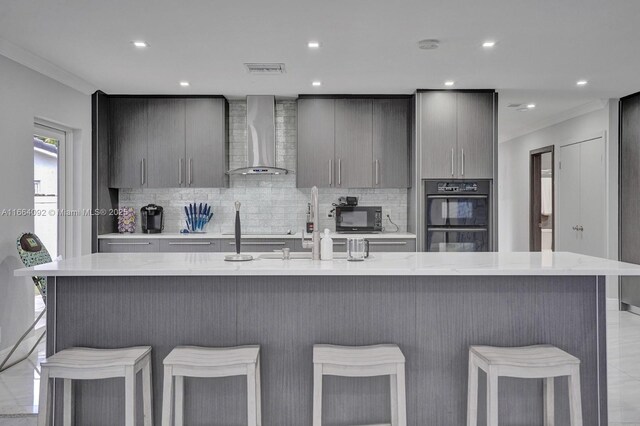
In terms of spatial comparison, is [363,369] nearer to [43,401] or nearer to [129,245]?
[43,401]

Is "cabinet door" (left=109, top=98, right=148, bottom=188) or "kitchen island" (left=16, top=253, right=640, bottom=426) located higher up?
"cabinet door" (left=109, top=98, right=148, bottom=188)

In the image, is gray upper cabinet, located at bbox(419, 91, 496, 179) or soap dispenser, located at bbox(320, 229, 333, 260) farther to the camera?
gray upper cabinet, located at bbox(419, 91, 496, 179)

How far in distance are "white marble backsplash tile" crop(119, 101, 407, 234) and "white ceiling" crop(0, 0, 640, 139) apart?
1.07 meters

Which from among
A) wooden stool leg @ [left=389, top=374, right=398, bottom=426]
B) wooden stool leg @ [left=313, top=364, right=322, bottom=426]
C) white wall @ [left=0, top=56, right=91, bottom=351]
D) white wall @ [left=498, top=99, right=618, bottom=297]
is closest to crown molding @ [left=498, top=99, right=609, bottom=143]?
white wall @ [left=498, top=99, right=618, bottom=297]

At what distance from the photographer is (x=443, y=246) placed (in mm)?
5141

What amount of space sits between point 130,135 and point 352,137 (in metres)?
2.56

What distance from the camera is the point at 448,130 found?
515cm

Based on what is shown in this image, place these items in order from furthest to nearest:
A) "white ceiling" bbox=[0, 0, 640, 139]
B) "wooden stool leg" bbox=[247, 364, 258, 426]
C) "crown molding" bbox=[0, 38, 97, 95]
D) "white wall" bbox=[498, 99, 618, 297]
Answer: "white wall" bbox=[498, 99, 618, 297], "crown molding" bbox=[0, 38, 97, 95], "white ceiling" bbox=[0, 0, 640, 139], "wooden stool leg" bbox=[247, 364, 258, 426]

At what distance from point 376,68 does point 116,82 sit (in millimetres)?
2684

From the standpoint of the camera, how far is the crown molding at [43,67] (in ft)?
12.3

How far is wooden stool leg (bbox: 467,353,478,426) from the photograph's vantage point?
2.20m

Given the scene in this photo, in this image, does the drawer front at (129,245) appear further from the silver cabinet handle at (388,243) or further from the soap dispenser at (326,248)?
the soap dispenser at (326,248)

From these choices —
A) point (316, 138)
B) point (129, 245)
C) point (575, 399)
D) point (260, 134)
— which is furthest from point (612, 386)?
point (129, 245)

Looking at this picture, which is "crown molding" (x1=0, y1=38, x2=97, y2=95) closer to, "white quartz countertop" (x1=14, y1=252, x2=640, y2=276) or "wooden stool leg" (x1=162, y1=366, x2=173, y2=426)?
"white quartz countertop" (x1=14, y1=252, x2=640, y2=276)
